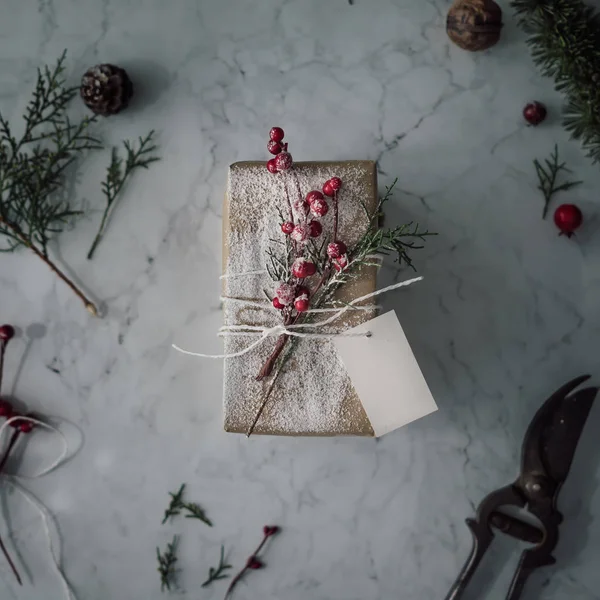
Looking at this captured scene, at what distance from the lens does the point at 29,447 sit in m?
1.22

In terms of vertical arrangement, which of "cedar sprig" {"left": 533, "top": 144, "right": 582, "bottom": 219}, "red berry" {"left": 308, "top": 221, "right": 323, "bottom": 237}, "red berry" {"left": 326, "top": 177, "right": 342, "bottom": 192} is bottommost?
"red berry" {"left": 308, "top": 221, "right": 323, "bottom": 237}

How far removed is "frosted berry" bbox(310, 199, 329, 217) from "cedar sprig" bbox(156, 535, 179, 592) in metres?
0.70

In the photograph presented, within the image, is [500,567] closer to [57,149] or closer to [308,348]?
[308,348]

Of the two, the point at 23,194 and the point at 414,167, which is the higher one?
the point at 414,167

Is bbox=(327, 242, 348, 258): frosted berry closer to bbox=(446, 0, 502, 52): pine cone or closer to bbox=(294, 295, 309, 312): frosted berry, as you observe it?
bbox=(294, 295, 309, 312): frosted berry

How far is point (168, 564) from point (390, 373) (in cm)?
60

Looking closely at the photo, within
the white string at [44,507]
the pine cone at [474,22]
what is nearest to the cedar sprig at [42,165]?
the white string at [44,507]

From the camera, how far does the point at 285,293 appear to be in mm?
902

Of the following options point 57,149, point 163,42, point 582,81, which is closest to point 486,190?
point 582,81

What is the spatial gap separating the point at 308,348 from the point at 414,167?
435 millimetres

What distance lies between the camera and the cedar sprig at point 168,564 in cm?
121

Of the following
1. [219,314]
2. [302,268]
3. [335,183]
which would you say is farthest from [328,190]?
[219,314]

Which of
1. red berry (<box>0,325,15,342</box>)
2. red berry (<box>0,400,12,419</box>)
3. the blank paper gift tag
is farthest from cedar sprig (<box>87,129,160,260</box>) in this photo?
the blank paper gift tag

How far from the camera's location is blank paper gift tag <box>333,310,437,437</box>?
0.95 meters
